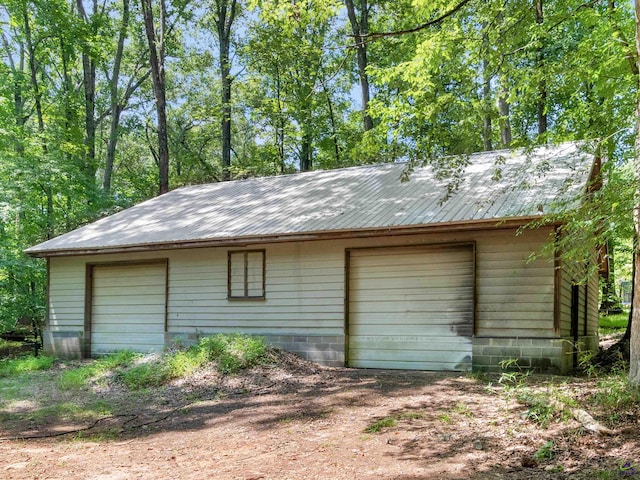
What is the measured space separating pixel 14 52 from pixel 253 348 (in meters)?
25.2

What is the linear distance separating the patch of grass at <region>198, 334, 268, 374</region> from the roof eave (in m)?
2.07

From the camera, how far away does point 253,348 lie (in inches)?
406

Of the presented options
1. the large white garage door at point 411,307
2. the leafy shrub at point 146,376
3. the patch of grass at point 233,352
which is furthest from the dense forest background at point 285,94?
the leafy shrub at point 146,376

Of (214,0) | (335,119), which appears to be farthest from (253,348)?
(214,0)

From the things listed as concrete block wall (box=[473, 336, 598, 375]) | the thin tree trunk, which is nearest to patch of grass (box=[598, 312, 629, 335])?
concrete block wall (box=[473, 336, 598, 375])

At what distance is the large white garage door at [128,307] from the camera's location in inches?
523

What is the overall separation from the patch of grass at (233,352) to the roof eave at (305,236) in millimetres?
2066

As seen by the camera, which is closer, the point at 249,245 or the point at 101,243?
the point at 249,245

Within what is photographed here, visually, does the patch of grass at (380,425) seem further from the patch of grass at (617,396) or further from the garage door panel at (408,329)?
the garage door panel at (408,329)

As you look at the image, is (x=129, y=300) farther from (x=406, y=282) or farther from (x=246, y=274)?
(x=406, y=282)

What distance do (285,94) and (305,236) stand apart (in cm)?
1834

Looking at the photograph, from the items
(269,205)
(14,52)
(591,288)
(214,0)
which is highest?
(214,0)

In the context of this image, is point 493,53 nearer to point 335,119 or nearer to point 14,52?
point 335,119

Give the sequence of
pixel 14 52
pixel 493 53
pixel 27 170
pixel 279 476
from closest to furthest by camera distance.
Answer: pixel 279 476 < pixel 493 53 < pixel 27 170 < pixel 14 52
